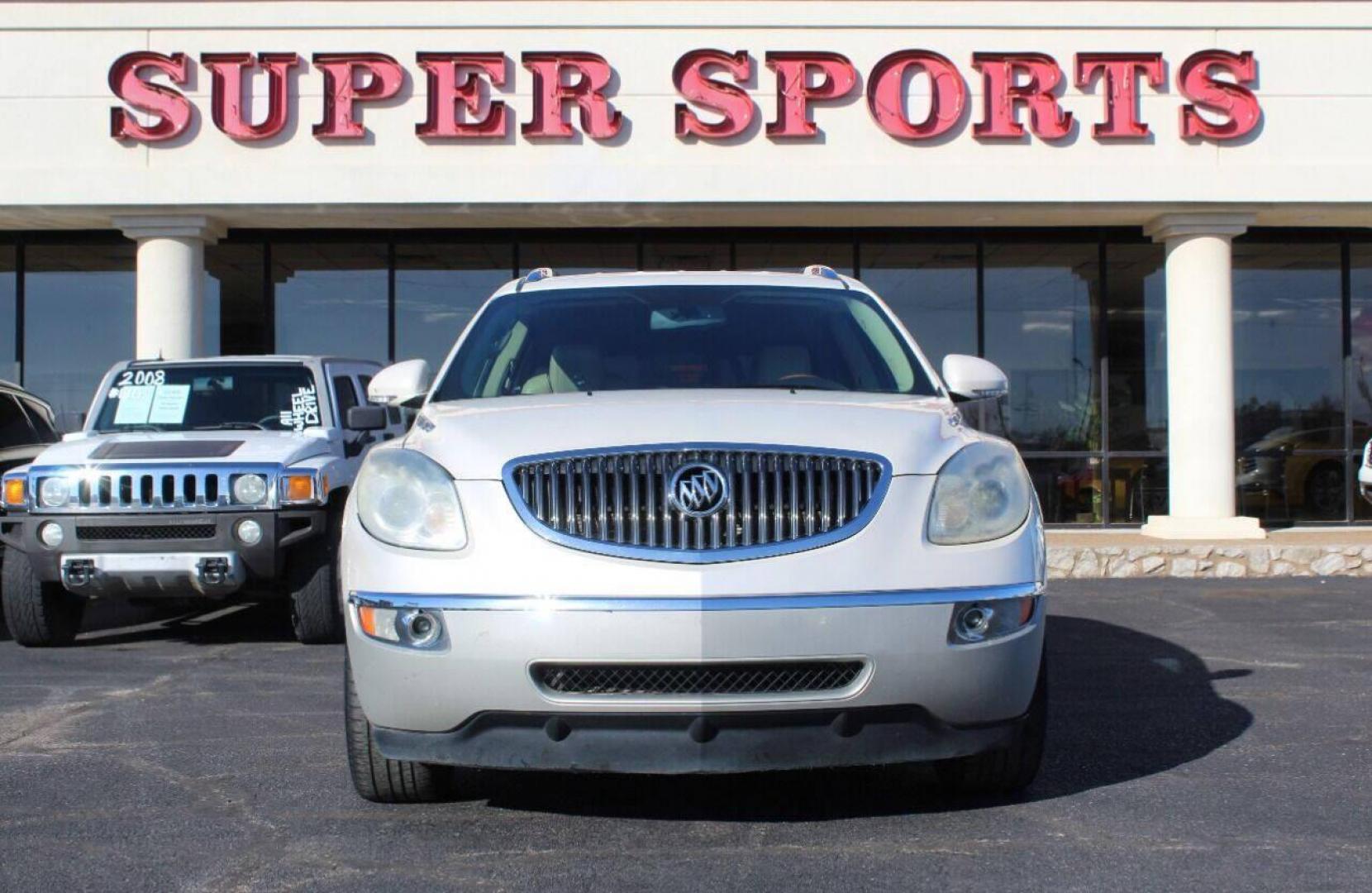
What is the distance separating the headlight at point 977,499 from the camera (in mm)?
3980

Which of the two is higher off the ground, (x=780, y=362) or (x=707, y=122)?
(x=707, y=122)

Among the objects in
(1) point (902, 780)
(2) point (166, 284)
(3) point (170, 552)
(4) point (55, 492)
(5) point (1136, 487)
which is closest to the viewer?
(1) point (902, 780)

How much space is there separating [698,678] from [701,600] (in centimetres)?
22

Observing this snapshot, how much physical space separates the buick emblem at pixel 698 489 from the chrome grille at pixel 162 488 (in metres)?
4.59

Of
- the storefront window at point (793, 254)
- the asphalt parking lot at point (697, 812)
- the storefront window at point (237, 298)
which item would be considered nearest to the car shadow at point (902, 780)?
the asphalt parking lot at point (697, 812)

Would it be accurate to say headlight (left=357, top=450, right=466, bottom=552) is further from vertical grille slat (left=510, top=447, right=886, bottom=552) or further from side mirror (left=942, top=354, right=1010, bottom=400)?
side mirror (left=942, top=354, right=1010, bottom=400)

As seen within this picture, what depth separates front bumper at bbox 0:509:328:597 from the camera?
7.84 meters

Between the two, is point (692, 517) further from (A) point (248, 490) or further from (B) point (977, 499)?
(A) point (248, 490)

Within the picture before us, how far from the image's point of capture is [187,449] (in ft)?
26.7

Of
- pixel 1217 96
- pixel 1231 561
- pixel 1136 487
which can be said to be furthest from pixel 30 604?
pixel 1136 487

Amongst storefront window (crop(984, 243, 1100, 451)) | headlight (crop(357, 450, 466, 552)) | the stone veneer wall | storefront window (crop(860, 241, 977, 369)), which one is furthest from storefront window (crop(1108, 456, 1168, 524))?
headlight (crop(357, 450, 466, 552))

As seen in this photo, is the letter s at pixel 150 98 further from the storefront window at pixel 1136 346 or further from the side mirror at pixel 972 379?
the side mirror at pixel 972 379

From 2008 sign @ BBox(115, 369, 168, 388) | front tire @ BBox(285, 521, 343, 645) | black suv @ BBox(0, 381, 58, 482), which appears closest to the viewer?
front tire @ BBox(285, 521, 343, 645)

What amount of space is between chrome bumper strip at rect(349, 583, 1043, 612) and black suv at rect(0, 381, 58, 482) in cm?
651
